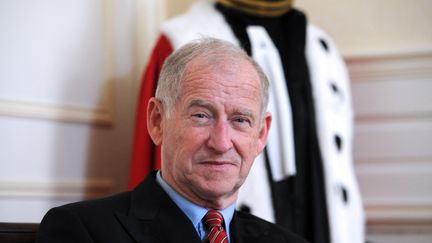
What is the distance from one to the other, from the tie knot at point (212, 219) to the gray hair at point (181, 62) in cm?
22

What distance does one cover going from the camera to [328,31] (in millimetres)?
2627

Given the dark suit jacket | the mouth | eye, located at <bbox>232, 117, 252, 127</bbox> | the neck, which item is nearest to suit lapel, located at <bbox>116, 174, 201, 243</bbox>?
the dark suit jacket

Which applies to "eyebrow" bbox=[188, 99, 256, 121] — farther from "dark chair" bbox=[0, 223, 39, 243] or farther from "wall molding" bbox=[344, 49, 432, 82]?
"wall molding" bbox=[344, 49, 432, 82]

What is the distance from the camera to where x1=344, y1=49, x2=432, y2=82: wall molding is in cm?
248

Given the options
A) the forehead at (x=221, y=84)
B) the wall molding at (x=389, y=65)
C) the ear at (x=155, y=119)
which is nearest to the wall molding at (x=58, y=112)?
the ear at (x=155, y=119)

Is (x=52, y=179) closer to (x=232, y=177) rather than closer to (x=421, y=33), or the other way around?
(x=232, y=177)

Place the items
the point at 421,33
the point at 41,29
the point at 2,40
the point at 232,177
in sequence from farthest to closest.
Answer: the point at 421,33, the point at 41,29, the point at 2,40, the point at 232,177

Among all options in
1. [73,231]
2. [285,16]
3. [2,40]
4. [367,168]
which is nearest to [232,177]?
[73,231]

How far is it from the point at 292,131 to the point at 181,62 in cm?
84

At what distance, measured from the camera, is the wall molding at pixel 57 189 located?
193 cm

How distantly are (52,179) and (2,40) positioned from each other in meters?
0.46

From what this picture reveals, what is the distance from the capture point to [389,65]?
2525 mm

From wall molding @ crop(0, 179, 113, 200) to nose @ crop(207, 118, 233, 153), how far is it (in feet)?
2.76

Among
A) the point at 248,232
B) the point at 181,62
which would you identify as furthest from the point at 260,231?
the point at 181,62
